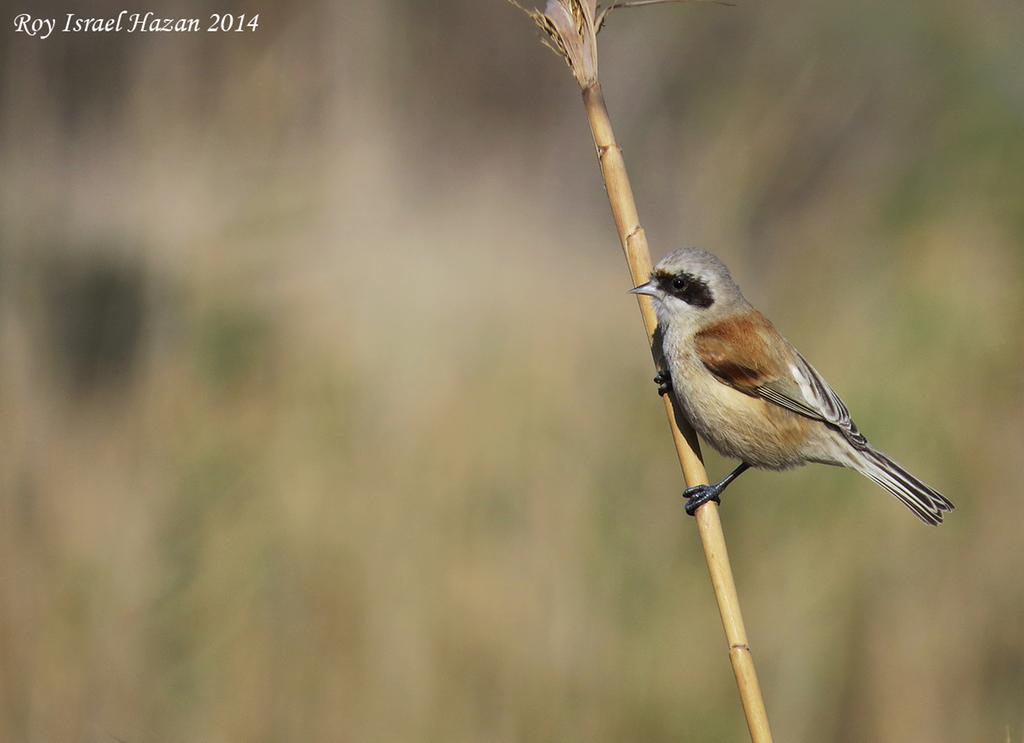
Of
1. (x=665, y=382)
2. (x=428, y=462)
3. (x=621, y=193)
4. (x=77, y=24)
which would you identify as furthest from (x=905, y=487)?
(x=77, y=24)

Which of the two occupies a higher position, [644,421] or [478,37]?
[478,37]

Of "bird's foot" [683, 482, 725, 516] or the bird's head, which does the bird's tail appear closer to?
the bird's head

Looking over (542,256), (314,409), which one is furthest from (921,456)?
(542,256)

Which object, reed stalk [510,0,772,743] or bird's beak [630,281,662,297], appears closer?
reed stalk [510,0,772,743]

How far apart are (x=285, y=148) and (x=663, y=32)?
7.67ft

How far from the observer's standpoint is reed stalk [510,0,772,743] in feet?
5.60

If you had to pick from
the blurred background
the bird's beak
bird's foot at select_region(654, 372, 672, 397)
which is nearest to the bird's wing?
bird's foot at select_region(654, 372, 672, 397)

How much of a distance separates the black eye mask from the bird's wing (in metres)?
A: 0.08

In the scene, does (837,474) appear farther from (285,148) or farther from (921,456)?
(285,148)

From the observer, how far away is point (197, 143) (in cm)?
397

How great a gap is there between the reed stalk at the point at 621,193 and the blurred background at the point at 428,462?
1.39 m

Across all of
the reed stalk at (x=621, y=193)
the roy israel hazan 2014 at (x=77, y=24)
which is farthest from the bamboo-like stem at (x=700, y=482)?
the roy israel hazan 2014 at (x=77, y=24)

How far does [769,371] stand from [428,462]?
1.32m

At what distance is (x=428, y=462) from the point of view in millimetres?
3570
